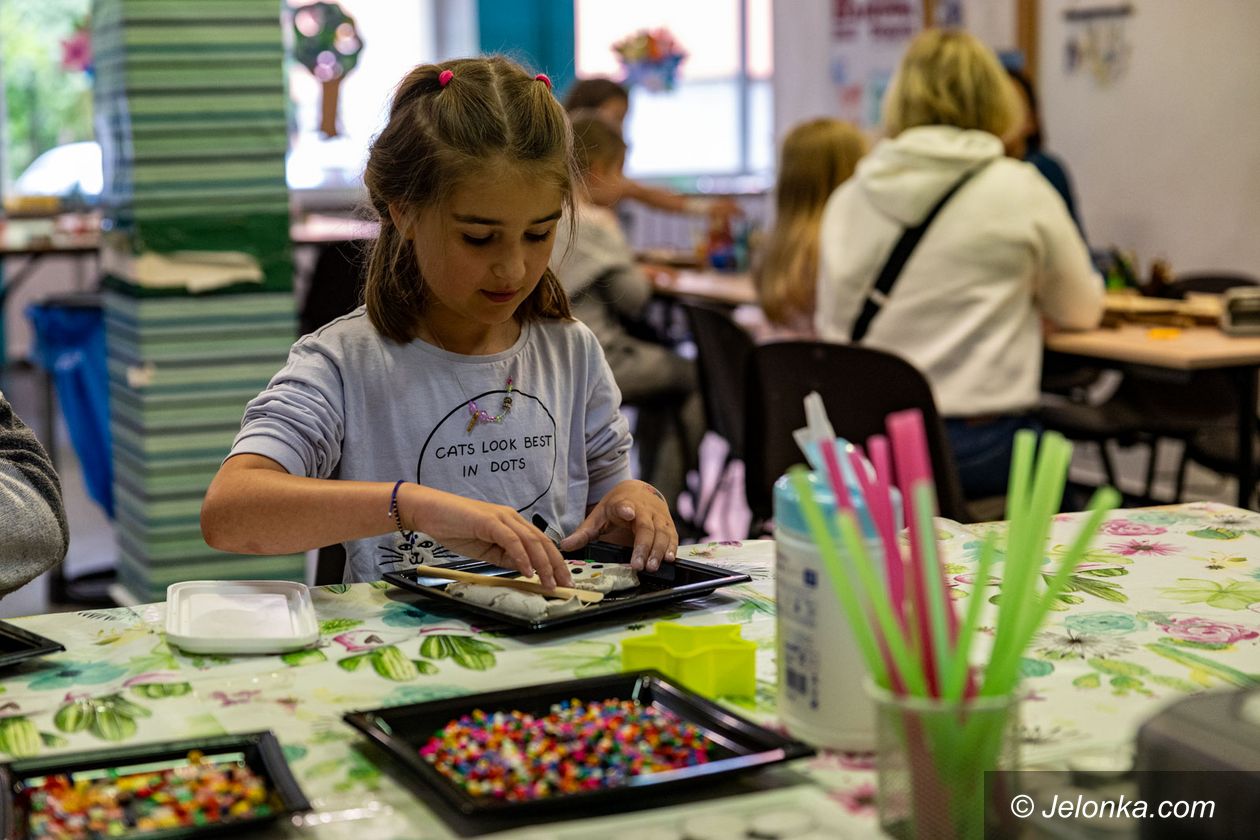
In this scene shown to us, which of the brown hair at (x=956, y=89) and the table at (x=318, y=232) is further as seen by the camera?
the table at (x=318, y=232)

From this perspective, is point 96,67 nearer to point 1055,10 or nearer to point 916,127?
point 916,127

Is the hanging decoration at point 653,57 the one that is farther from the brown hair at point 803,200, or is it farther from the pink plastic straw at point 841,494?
the pink plastic straw at point 841,494

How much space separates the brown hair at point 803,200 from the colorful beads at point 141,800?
275cm

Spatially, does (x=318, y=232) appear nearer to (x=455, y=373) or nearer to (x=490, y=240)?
(x=455, y=373)

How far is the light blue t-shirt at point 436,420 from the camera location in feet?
4.65

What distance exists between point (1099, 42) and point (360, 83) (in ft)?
15.6

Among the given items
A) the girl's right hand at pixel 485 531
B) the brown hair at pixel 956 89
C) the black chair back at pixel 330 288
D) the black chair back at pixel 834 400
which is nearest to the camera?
the girl's right hand at pixel 485 531

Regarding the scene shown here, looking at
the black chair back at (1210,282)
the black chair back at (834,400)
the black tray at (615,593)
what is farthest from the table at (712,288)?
the black tray at (615,593)

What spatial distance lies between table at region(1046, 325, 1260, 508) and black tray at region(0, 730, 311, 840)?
2309mm

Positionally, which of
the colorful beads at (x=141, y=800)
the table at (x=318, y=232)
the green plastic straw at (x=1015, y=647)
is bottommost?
the colorful beads at (x=141, y=800)

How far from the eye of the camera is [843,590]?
718mm

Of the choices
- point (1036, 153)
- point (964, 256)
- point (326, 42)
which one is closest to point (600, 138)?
point (326, 42)

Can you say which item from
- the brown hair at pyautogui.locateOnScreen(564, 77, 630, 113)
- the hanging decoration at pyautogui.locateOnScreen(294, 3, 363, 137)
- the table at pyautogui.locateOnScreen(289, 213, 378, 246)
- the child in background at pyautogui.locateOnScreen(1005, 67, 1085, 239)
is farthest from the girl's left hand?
the child in background at pyautogui.locateOnScreen(1005, 67, 1085, 239)

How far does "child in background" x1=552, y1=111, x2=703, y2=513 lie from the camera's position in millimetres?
3535
